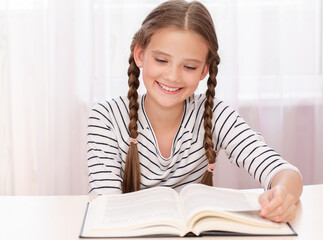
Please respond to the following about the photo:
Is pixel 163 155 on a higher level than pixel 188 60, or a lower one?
lower

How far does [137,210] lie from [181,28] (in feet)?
1.95

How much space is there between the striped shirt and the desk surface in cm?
19

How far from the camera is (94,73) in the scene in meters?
2.31

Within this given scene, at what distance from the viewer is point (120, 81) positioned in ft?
7.62

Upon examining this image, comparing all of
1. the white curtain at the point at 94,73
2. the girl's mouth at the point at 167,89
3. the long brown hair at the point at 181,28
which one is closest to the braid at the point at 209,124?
the long brown hair at the point at 181,28

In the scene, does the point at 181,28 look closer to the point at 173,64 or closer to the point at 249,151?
the point at 173,64

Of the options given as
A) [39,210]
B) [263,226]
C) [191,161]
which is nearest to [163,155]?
[191,161]

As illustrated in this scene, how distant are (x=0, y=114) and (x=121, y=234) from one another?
1.58 metres

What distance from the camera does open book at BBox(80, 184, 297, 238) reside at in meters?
0.90

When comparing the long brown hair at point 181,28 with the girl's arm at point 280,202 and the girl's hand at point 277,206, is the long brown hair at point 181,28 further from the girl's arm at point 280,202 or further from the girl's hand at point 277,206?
the girl's hand at point 277,206

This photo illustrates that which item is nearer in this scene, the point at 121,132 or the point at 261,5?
the point at 121,132

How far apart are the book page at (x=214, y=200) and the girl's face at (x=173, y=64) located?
367 mm

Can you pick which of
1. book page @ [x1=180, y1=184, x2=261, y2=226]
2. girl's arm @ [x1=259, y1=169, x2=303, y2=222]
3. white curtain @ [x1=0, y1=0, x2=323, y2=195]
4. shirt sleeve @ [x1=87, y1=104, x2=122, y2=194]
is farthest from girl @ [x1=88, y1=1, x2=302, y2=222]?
white curtain @ [x1=0, y1=0, x2=323, y2=195]

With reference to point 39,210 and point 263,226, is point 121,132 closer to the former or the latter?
point 39,210
